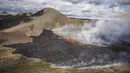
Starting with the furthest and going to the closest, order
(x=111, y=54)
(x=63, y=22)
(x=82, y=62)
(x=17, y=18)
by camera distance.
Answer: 1. (x=63, y=22)
2. (x=17, y=18)
3. (x=111, y=54)
4. (x=82, y=62)

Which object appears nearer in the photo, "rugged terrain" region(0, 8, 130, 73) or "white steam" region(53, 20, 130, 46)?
"rugged terrain" region(0, 8, 130, 73)

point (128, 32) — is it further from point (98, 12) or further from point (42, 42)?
point (42, 42)

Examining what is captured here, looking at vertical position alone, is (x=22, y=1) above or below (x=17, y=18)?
above

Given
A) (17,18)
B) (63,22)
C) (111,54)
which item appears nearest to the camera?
(111,54)

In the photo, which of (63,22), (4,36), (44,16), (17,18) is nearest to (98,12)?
(63,22)

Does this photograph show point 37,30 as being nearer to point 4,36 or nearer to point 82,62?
point 4,36

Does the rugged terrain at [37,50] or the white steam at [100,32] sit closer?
the rugged terrain at [37,50]

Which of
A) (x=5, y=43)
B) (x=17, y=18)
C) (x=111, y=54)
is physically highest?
(x=17, y=18)

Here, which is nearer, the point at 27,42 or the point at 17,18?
the point at 27,42

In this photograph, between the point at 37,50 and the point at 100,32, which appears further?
the point at 100,32
